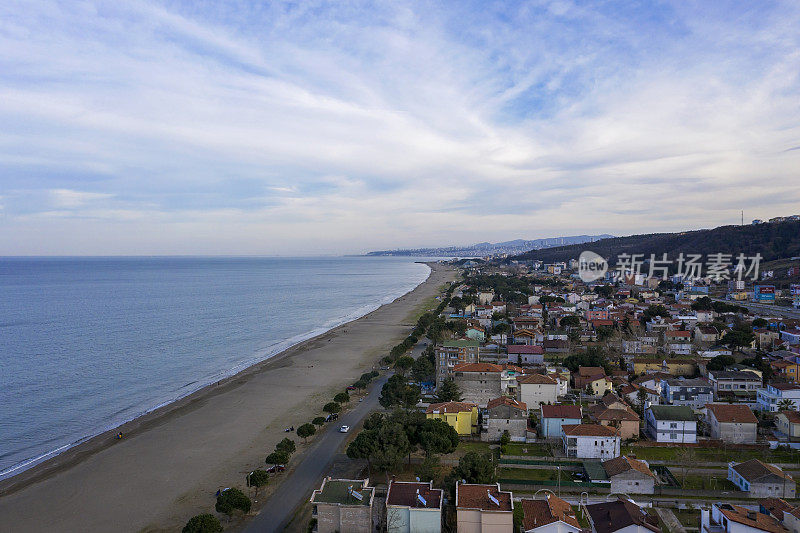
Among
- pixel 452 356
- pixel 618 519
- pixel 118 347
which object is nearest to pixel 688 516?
pixel 618 519

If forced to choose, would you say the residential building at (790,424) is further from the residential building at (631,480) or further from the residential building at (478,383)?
the residential building at (478,383)

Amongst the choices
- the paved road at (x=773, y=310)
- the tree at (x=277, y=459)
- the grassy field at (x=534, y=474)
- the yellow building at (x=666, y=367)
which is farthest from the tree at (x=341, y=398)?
the paved road at (x=773, y=310)

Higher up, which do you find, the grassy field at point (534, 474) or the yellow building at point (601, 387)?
the yellow building at point (601, 387)

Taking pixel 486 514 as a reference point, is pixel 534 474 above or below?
below

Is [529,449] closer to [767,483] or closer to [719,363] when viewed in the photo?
[767,483]

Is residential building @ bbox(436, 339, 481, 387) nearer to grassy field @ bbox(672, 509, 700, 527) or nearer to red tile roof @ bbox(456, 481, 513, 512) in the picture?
red tile roof @ bbox(456, 481, 513, 512)

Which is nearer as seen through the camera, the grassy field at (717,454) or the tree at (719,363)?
the grassy field at (717,454)

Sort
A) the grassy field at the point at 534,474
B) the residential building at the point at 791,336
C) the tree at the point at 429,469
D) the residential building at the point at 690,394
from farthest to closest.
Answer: the residential building at the point at 791,336, the residential building at the point at 690,394, the grassy field at the point at 534,474, the tree at the point at 429,469

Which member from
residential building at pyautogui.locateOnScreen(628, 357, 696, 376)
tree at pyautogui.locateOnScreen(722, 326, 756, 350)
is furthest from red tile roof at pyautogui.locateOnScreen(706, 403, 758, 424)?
tree at pyautogui.locateOnScreen(722, 326, 756, 350)
